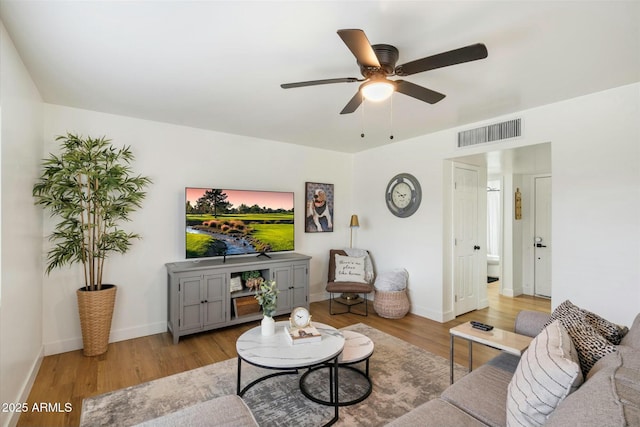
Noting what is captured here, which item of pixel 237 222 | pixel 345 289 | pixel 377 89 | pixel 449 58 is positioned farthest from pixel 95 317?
pixel 449 58

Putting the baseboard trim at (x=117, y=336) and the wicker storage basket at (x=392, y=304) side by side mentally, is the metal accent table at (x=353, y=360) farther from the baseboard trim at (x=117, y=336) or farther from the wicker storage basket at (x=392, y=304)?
the baseboard trim at (x=117, y=336)

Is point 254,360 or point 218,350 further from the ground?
point 254,360

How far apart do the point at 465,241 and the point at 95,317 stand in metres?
4.49

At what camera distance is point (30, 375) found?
8.14 feet

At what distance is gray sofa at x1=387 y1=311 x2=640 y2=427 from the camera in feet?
2.95

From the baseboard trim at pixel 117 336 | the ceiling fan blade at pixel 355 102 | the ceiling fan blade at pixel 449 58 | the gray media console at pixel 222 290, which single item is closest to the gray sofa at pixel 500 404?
the ceiling fan blade at pixel 449 58

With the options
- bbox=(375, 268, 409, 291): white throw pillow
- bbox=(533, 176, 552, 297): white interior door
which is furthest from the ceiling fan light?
bbox=(533, 176, 552, 297): white interior door

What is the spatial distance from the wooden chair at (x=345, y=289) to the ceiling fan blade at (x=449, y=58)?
3.09m

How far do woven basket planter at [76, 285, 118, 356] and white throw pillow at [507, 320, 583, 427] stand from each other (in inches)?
132

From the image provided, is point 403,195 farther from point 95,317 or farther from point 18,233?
point 18,233

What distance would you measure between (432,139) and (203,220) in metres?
3.12

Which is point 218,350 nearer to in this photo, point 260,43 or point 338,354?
point 338,354

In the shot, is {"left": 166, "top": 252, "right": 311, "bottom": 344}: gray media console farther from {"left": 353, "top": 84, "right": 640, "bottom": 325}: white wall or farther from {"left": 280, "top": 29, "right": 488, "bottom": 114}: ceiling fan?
{"left": 353, "top": 84, "right": 640, "bottom": 325}: white wall

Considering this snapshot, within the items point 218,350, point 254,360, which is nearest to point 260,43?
point 254,360
